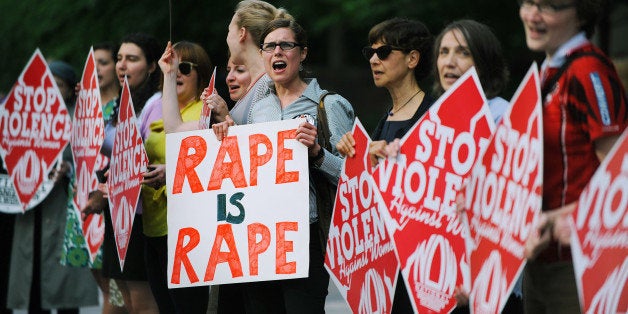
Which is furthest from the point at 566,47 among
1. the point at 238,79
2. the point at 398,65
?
the point at 238,79

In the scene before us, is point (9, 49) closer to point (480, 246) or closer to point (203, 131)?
point (203, 131)

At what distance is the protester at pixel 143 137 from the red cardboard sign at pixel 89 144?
0.31 ft

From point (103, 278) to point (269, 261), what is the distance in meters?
2.41

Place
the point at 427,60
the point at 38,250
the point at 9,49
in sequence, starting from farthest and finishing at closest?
the point at 9,49, the point at 38,250, the point at 427,60

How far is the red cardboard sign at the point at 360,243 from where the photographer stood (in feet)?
18.6

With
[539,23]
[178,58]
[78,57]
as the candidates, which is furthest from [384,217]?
[78,57]

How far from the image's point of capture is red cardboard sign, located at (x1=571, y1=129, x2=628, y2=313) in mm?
3998

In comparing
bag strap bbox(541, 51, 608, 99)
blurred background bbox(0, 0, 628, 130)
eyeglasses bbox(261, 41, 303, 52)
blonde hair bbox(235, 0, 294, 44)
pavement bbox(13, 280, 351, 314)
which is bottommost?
pavement bbox(13, 280, 351, 314)

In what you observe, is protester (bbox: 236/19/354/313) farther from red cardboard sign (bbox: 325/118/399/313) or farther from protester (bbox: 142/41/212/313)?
protester (bbox: 142/41/212/313)

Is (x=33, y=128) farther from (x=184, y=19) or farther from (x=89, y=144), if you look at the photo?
(x=184, y=19)

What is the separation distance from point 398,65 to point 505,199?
1460 mm

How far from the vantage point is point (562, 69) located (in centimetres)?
440

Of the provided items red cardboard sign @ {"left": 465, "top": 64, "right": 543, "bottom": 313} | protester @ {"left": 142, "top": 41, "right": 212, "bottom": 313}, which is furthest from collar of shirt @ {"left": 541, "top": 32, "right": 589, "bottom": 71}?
protester @ {"left": 142, "top": 41, "right": 212, "bottom": 313}

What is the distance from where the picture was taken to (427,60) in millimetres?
5902
